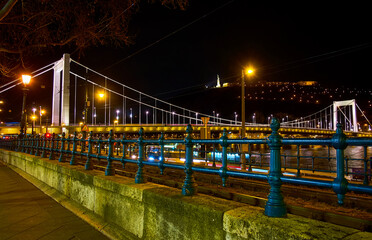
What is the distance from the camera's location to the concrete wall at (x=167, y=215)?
2.12 metres

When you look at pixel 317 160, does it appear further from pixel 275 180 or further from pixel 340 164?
pixel 340 164

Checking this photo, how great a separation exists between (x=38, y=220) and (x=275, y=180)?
4391 millimetres

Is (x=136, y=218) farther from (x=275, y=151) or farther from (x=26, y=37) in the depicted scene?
(x=26, y=37)

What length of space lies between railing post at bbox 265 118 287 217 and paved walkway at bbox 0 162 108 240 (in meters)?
2.71

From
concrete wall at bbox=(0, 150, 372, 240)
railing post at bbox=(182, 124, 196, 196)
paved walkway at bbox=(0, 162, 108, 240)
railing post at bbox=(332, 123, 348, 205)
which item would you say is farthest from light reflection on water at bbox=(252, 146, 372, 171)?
paved walkway at bbox=(0, 162, 108, 240)

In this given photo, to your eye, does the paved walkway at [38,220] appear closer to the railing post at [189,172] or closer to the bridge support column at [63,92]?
the railing post at [189,172]

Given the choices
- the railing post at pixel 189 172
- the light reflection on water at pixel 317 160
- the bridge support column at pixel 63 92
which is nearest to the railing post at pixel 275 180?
the railing post at pixel 189 172

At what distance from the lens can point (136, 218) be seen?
3.71 m

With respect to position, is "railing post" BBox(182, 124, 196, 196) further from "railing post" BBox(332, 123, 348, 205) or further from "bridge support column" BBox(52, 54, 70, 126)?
"bridge support column" BBox(52, 54, 70, 126)

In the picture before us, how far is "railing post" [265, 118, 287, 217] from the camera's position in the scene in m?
2.41

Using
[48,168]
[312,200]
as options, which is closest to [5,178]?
[48,168]

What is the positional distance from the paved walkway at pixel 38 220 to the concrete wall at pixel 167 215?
0.19 metres

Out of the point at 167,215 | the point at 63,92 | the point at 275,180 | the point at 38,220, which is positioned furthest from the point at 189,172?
the point at 63,92

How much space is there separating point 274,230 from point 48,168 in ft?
23.7
